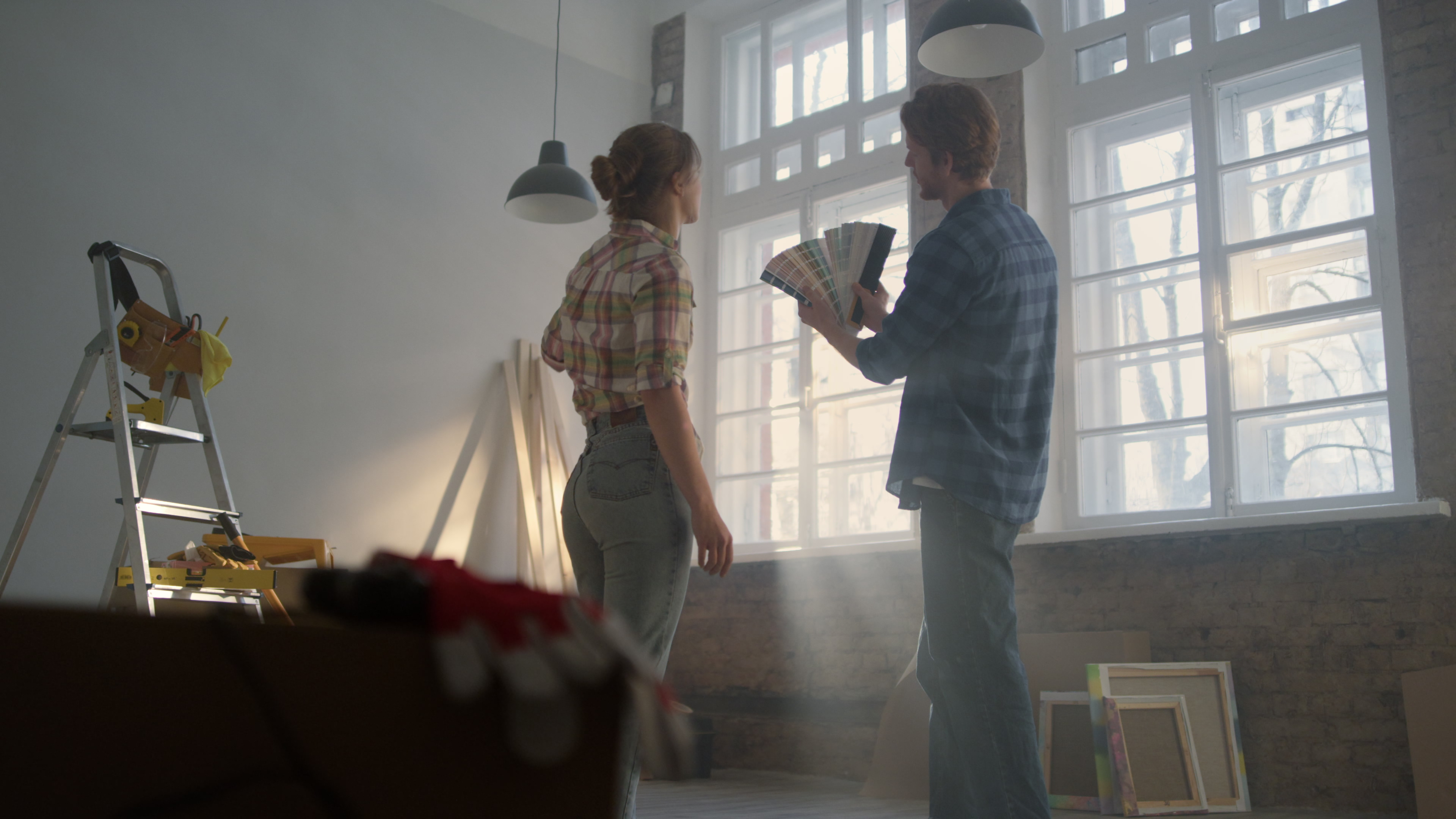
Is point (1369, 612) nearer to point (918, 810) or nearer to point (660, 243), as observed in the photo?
point (918, 810)

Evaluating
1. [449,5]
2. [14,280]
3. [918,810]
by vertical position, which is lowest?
[918,810]

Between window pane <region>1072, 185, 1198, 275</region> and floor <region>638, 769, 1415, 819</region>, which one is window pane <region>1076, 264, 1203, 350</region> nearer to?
window pane <region>1072, 185, 1198, 275</region>

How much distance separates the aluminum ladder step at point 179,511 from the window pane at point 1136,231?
11.8ft

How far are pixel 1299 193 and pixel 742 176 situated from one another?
316cm

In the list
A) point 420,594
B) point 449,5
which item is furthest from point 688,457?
point 449,5

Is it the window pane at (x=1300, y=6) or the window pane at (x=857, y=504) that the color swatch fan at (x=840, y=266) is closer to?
the window pane at (x=857, y=504)

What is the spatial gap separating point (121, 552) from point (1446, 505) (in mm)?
4205

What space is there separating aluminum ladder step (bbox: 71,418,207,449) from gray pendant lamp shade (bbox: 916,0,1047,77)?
2.71 m

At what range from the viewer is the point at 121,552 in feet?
10.9

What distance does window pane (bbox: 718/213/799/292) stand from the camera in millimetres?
6117

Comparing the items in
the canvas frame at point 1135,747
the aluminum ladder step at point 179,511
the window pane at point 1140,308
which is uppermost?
the window pane at point 1140,308

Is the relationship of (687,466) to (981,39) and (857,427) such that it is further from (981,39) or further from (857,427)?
(857,427)

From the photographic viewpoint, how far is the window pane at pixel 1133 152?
4.52 meters

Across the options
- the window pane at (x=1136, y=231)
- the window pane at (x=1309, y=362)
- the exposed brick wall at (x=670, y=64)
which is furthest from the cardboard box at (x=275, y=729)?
the exposed brick wall at (x=670, y=64)
